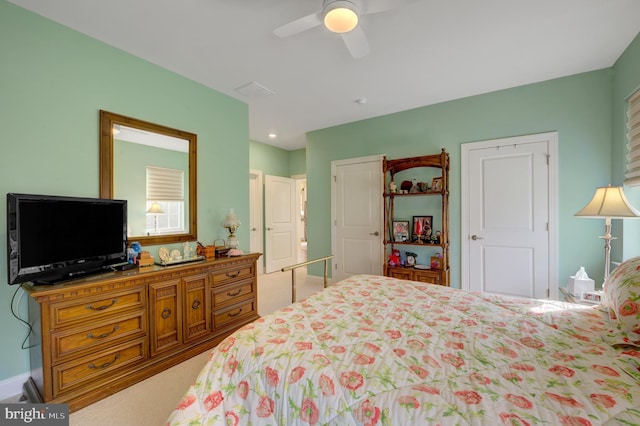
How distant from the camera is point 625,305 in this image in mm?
1177

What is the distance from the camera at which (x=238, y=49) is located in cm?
241

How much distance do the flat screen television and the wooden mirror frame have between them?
0.88 ft

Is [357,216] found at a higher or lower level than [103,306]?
higher

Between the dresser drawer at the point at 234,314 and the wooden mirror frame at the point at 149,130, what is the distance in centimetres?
89

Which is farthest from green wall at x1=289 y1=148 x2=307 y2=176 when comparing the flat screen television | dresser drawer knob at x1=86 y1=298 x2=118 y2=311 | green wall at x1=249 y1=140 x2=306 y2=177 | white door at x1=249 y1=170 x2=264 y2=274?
dresser drawer knob at x1=86 y1=298 x2=118 y2=311

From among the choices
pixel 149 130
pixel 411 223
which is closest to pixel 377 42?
pixel 149 130

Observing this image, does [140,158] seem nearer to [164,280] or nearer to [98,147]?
[98,147]

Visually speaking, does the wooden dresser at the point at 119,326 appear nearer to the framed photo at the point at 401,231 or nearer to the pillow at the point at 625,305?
the framed photo at the point at 401,231

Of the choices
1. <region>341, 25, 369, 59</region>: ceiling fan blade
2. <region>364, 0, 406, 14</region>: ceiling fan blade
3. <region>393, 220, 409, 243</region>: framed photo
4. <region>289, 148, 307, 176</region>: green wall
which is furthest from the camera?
<region>289, 148, 307, 176</region>: green wall

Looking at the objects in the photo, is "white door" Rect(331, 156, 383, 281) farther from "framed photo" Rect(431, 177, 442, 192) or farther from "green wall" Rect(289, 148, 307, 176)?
"green wall" Rect(289, 148, 307, 176)

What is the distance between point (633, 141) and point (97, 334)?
4.58 m

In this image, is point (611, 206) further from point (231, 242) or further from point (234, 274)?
point (231, 242)

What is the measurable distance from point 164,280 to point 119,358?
60 cm

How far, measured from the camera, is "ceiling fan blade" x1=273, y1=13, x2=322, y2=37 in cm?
167
